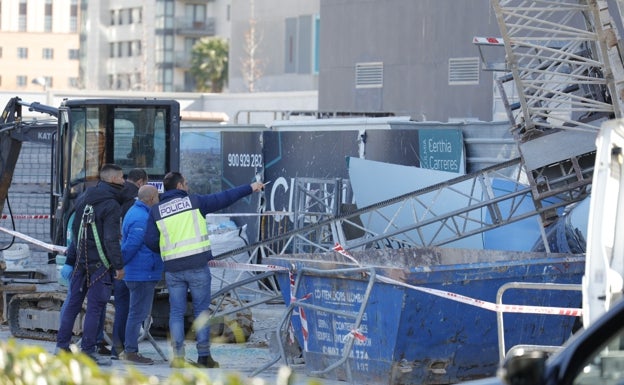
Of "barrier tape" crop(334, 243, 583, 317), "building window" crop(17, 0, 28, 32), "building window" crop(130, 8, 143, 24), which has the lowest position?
"barrier tape" crop(334, 243, 583, 317)

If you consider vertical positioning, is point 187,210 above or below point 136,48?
below

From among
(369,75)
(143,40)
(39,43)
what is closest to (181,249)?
(369,75)

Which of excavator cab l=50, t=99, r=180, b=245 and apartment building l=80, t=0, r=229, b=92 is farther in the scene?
apartment building l=80, t=0, r=229, b=92

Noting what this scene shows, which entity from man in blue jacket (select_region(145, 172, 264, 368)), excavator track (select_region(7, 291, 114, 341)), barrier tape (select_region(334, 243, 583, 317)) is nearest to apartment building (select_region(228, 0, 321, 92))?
excavator track (select_region(7, 291, 114, 341))

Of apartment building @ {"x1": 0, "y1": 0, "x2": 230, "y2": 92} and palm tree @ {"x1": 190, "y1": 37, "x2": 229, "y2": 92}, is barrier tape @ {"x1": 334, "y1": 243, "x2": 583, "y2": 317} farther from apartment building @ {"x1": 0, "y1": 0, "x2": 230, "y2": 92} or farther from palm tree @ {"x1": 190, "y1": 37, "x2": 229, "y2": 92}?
palm tree @ {"x1": 190, "y1": 37, "x2": 229, "y2": 92}

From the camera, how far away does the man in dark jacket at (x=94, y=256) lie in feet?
44.3

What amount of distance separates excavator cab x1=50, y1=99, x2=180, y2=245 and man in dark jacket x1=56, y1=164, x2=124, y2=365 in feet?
12.7

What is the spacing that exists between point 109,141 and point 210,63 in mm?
66989

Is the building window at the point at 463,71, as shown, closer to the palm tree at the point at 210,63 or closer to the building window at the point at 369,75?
the building window at the point at 369,75

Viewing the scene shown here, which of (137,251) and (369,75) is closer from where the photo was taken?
(137,251)

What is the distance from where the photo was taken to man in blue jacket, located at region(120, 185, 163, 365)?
44.2ft

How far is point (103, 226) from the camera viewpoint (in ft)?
44.5

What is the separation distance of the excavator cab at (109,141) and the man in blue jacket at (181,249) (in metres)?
4.65

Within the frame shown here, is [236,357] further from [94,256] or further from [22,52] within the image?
[22,52]
